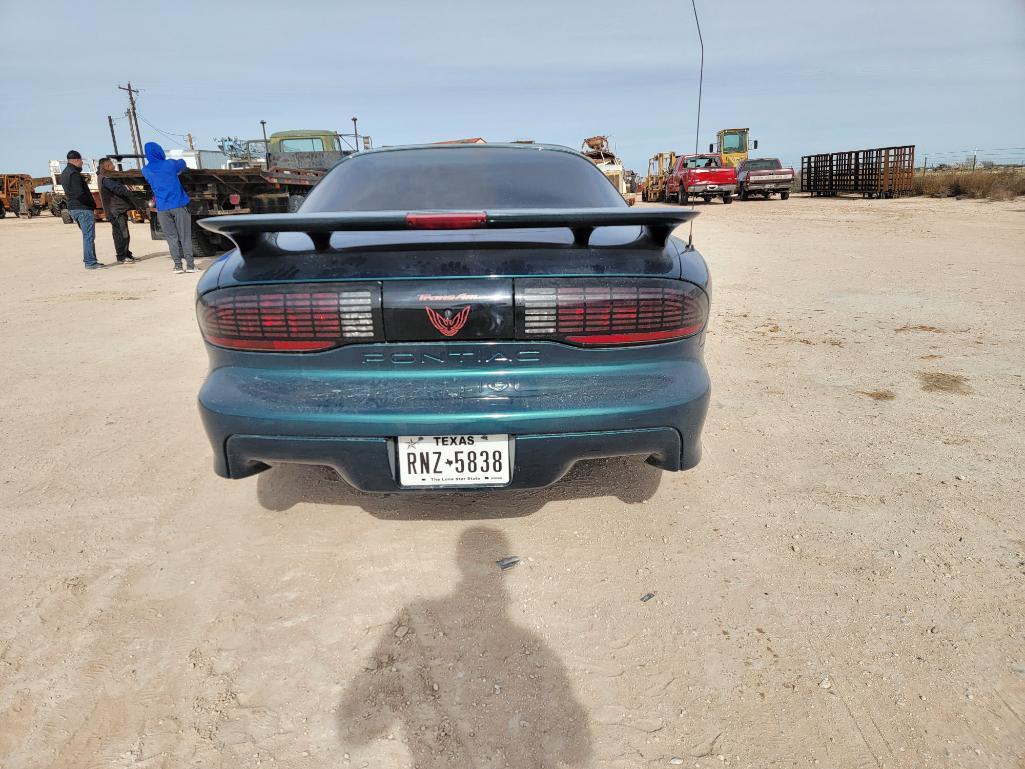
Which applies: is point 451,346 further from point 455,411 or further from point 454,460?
point 454,460

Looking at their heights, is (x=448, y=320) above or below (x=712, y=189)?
below

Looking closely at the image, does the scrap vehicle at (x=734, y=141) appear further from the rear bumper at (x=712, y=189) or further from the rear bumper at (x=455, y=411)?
the rear bumper at (x=455, y=411)

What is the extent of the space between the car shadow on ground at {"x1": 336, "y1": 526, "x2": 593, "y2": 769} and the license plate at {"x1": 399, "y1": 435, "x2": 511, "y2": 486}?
0.42 m

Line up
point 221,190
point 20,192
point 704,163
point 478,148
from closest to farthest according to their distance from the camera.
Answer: point 478,148 → point 221,190 → point 704,163 → point 20,192

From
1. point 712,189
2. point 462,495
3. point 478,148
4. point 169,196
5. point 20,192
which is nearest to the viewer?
point 462,495

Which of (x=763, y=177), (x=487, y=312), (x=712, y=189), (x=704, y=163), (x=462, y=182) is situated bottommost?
(x=487, y=312)

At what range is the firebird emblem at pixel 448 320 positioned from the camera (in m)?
1.92

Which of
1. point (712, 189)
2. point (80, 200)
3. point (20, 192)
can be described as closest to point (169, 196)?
point (80, 200)

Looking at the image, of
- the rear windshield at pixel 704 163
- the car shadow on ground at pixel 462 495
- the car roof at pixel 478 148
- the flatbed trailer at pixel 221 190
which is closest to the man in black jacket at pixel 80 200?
the flatbed trailer at pixel 221 190

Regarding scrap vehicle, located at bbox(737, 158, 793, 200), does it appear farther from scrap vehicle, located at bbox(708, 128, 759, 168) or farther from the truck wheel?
the truck wheel

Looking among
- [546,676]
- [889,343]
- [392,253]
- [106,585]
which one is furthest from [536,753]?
[889,343]

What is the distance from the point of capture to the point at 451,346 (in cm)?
196

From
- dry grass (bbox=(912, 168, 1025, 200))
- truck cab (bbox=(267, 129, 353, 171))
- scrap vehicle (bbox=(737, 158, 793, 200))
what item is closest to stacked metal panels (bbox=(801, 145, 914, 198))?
dry grass (bbox=(912, 168, 1025, 200))

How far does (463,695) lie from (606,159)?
87.4 ft
